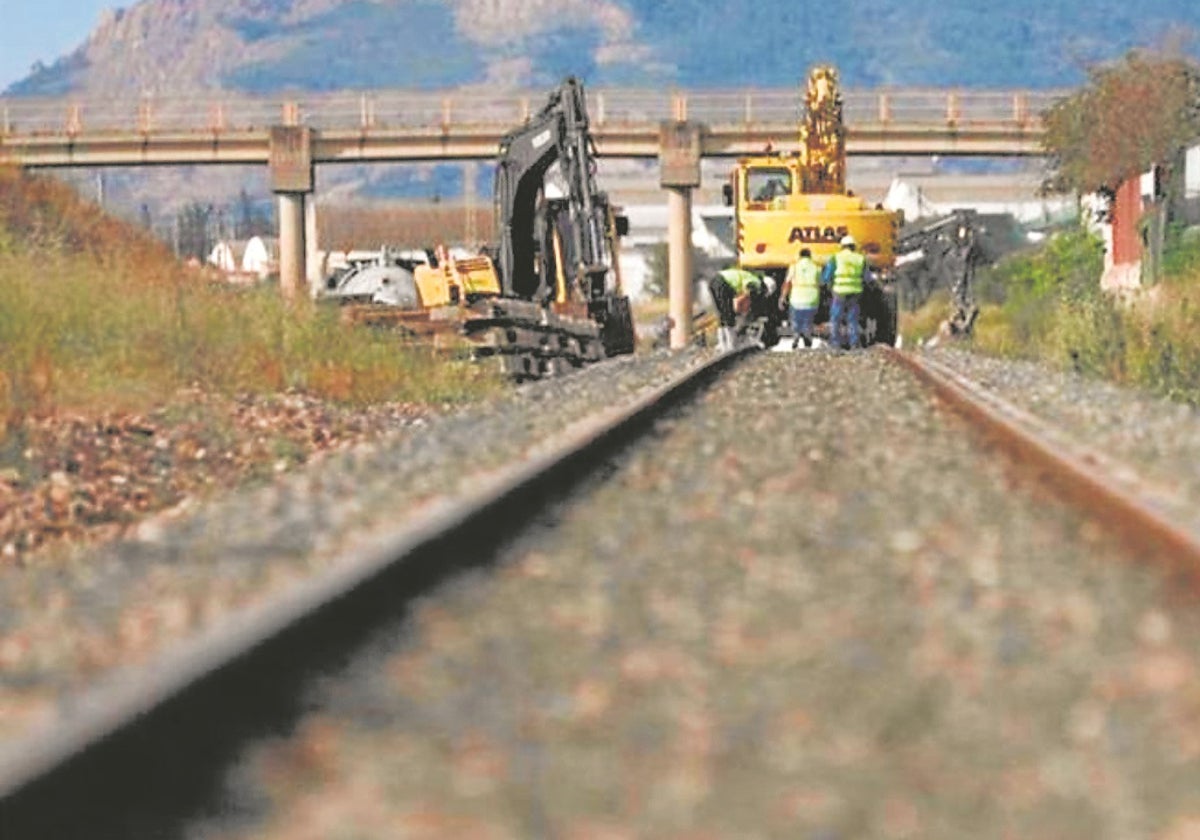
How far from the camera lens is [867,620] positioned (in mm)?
6098

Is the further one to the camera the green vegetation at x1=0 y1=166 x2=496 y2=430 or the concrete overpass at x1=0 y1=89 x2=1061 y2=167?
the concrete overpass at x1=0 y1=89 x2=1061 y2=167

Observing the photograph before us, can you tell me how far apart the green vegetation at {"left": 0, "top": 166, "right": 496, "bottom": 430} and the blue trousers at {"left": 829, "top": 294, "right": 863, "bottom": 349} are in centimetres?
672

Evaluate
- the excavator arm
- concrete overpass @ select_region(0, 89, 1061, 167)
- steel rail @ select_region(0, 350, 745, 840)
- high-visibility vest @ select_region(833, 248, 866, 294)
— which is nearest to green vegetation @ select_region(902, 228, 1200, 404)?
high-visibility vest @ select_region(833, 248, 866, 294)

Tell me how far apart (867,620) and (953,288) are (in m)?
38.4

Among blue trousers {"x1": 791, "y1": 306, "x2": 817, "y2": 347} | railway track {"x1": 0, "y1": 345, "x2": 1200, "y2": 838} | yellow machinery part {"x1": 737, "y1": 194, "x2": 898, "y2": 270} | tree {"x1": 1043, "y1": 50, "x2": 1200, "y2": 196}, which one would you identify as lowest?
blue trousers {"x1": 791, "y1": 306, "x2": 817, "y2": 347}

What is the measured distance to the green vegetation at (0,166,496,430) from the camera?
640 inches

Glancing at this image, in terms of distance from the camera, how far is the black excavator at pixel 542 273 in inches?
1072

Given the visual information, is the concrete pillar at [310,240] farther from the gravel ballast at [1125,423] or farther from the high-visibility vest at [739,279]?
the gravel ballast at [1125,423]

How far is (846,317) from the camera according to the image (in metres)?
30.5

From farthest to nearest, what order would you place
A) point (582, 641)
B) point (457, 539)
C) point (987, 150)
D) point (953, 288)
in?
point (987, 150) → point (953, 288) → point (457, 539) → point (582, 641)

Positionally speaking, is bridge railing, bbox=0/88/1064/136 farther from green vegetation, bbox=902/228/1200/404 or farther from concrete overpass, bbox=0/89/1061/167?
green vegetation, bbox=902/228/1200/404

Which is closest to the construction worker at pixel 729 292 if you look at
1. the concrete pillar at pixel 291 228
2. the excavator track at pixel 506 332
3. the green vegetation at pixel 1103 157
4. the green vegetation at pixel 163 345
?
the excavator track at pixel 506 332

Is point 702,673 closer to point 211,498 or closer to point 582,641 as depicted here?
point 582,641

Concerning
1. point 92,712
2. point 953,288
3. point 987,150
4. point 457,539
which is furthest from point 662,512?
point 987,150
